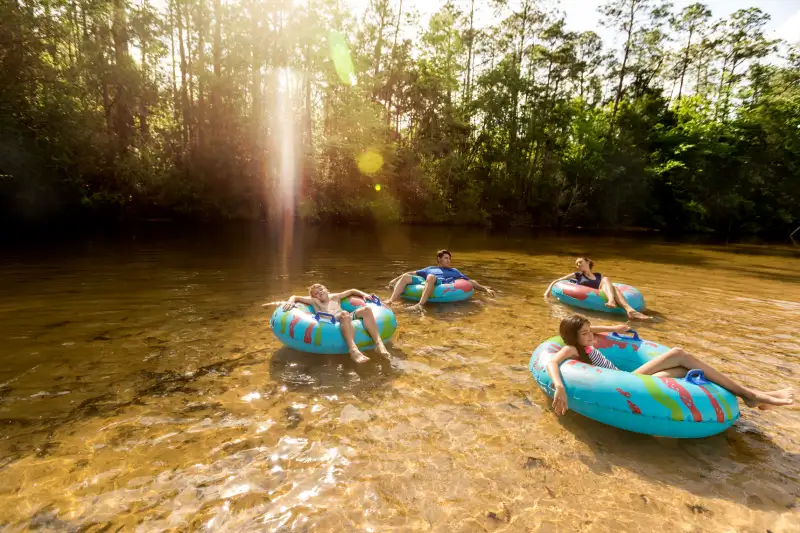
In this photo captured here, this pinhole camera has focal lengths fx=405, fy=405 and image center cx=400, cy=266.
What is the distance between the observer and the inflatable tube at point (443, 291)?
746cm

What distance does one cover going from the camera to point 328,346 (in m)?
4.81

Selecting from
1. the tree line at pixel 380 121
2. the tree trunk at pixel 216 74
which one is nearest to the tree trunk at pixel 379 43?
the tree line at pixel 380 121

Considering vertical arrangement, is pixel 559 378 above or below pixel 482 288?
above

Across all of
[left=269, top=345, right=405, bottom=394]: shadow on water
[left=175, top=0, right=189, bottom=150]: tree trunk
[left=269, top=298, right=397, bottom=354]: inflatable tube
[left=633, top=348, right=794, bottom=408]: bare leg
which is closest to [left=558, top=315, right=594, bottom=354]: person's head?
[left=633, top=348, right=794, bottom=408]: bare leg

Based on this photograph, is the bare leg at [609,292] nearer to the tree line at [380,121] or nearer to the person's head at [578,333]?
the person's head at [578,333]

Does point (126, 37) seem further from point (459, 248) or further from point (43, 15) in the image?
point (459, 248)

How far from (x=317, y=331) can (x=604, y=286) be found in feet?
17.1

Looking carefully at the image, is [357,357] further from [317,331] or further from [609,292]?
[609,292]

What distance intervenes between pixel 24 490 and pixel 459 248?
1519cm

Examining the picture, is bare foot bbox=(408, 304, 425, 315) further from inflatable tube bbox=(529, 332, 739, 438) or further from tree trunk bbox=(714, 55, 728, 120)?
tree trunk bbox=(714, 55, 728, 120)

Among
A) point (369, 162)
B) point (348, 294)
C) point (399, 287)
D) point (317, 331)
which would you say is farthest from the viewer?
point (369, 162)

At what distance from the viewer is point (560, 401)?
11.2 feet

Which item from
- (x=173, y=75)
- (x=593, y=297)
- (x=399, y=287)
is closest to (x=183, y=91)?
(x=173, y=75)

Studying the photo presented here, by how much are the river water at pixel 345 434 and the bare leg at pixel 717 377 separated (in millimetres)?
380
